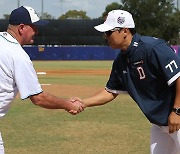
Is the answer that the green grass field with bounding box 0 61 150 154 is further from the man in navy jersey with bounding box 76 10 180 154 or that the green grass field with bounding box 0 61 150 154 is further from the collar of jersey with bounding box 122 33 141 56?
the collar of jersey with bounding box 122 33 141 56

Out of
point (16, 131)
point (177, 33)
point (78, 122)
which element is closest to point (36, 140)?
point (16, 131)

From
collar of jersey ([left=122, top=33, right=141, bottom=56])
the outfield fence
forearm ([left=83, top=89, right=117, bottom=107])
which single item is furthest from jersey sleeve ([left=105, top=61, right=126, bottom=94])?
the outfield fence

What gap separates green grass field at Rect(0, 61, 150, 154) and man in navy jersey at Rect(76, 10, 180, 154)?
2.88 meters

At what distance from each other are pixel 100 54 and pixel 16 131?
38.5 m

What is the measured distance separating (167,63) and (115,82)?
1000 mm

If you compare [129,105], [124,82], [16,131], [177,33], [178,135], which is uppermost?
[124,82]

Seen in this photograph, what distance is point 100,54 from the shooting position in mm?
47875

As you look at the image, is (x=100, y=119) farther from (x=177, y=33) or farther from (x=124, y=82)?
(x=177, y=33)

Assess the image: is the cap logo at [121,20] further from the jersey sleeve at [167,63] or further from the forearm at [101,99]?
the forearm at [101,99]

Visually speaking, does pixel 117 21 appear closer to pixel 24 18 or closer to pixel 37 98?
pixel 24 18

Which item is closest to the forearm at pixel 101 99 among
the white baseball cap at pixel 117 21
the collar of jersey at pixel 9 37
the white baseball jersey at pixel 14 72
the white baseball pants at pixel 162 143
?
the white baseball pants at pixel 162 143

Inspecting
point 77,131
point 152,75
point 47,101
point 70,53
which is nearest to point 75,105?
point 47,101

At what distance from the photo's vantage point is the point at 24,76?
179 inches

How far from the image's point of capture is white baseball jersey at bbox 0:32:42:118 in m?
4.51
